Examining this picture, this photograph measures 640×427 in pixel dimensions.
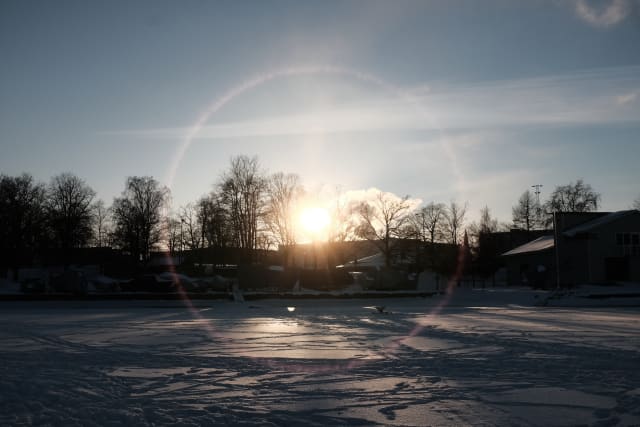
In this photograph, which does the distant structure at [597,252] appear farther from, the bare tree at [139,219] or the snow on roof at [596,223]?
the bare tree at [139,219]

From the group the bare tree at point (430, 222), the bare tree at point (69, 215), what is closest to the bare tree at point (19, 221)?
the bare tree at point (69, 215)

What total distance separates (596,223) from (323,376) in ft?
145

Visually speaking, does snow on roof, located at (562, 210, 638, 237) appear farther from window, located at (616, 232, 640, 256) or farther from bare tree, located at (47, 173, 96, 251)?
bare tree, located at (47, 173, 96, 251)

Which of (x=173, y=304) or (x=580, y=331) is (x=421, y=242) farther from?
(x=580, y=331)

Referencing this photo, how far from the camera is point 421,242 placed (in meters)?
64.9

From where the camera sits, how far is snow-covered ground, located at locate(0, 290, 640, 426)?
5840 mm

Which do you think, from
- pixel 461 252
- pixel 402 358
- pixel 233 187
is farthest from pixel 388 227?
pixel 402 358

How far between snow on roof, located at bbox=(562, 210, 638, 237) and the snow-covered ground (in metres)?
33.3

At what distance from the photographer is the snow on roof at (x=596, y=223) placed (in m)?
45.2

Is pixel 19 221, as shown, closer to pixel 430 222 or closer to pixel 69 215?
pixel 69 215

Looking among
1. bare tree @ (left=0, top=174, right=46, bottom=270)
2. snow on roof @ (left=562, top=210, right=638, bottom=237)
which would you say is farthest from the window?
bare tree @ (left=0, top=174, right=46, bottom=270)

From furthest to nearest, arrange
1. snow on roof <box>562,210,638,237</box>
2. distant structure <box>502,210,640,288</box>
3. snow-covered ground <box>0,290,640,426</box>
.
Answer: snow on roof <box>562,210,638,237</box> → distant structure <box>502,210,640,288</box> → snow-covered ground <box>0,290,640,426</box>

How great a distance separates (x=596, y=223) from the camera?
1809 inches

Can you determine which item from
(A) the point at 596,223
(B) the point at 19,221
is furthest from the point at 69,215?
(A) the point at 596,223
